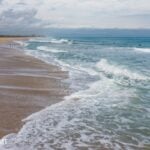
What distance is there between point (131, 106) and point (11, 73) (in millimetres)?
9301

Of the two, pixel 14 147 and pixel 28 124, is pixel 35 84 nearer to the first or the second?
pixel 28 124

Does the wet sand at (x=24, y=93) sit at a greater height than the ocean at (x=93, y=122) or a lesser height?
greater

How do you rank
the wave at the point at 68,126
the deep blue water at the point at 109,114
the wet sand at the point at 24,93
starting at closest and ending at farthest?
the wave at the point at 68,126, the deep blue water at the point at 109,114, the wet sand at the point at 24,93

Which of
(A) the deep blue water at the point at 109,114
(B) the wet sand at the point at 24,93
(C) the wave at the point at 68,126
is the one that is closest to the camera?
(C) the wave at the point at 68,126

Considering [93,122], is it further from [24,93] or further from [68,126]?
[24,93]

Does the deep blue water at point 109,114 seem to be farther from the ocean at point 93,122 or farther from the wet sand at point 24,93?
the wet sand at point 24,93

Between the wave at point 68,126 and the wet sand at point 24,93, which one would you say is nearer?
the wave at point 68,126

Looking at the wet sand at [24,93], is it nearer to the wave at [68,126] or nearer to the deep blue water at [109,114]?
the wave at [68,126]

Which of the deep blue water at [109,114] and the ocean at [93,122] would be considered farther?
the deep blue water at [109,114]

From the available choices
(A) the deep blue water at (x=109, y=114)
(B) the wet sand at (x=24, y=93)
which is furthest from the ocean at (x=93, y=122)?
(B) the wet sand at (x=24, y=93)

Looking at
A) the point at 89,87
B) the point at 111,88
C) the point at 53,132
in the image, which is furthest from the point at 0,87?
the point at 53,132

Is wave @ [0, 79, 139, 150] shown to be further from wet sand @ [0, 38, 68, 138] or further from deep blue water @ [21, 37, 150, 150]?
wet sand @ [0, 38, 68, 138]

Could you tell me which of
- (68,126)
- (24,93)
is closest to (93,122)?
(68,126)

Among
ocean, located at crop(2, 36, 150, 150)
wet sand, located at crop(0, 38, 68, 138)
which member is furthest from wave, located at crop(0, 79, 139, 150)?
wet sand, located at crop(0, 38, 68, 138)
